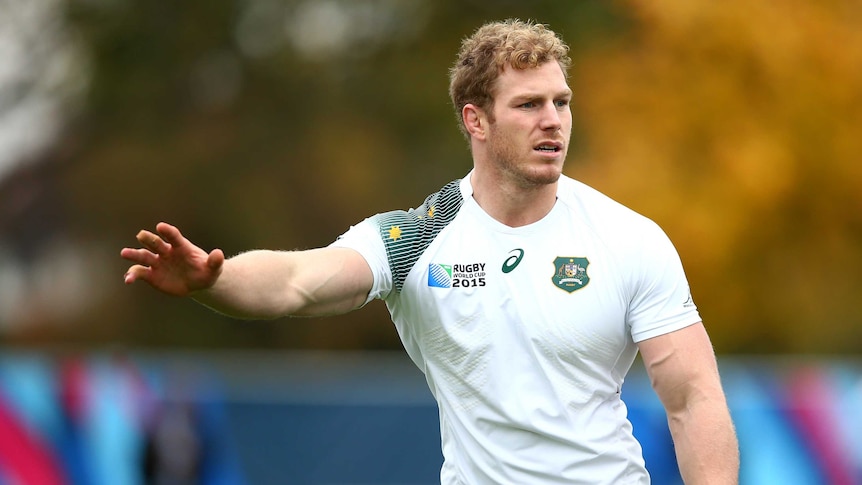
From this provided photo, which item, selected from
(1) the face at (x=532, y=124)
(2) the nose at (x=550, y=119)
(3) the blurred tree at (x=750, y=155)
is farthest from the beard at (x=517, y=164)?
(3) the blurred tree at (x=750, y=155)

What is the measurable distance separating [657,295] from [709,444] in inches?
24.1

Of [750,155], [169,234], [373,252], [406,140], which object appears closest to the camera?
[169,234]

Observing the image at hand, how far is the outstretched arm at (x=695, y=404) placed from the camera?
5.14 metres

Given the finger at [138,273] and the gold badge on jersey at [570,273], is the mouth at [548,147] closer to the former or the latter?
the gold badge on jersey at [570,273]

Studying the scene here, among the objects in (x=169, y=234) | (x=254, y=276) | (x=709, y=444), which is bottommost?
(x=709, y=444)

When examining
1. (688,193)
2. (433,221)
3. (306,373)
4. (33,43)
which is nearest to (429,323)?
(433,221)

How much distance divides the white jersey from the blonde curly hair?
1.79 ft

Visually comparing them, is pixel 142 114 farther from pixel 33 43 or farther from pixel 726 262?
pixel 726 262

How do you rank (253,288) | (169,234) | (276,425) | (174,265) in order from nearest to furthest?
(169,234), (174,265), (253,288), (276,425)

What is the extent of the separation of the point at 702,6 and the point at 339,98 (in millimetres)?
7379

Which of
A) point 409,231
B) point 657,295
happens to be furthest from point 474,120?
point 657,295

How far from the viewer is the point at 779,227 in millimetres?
15727

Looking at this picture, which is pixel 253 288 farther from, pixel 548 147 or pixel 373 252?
pixel 548 147

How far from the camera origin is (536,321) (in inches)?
209
